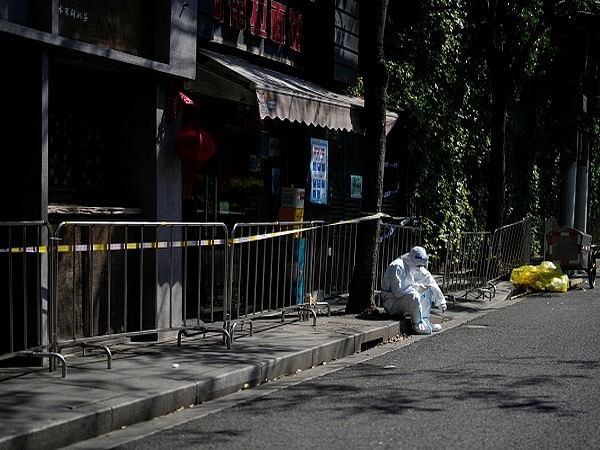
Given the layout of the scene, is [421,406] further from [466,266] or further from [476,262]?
[476,262]

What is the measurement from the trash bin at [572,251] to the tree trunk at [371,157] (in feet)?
23.4

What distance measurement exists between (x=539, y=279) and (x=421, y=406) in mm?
10873

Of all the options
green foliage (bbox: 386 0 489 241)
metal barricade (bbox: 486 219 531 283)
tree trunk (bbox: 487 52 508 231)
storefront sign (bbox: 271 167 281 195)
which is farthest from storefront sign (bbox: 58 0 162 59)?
tree trunk (bbox: 487 52 508 231)

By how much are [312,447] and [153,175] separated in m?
4.81

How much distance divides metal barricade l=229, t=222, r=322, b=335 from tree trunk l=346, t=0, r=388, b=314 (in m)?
0.81

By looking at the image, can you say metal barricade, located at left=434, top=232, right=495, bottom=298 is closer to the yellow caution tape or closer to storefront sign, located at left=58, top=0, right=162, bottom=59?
the yellow caution tape

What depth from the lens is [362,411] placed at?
6.92 metres

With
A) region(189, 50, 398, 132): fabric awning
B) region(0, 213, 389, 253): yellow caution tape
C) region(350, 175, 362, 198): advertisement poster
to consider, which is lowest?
region(0, 213, 389, 253): yellow caution tape

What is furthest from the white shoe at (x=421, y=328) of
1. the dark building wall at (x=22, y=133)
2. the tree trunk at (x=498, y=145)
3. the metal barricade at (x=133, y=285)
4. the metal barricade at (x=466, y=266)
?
the tree trunk at (x=498, y=145)

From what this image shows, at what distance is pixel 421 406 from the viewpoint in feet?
23.2

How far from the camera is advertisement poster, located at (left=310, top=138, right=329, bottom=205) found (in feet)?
46.0

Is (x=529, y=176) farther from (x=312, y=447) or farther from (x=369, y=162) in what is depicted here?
(x=312, y=447)

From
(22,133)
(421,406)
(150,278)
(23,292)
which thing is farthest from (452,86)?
(421,406)

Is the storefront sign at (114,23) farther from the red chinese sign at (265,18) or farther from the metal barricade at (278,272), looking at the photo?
the metal barricade at (278,272)
